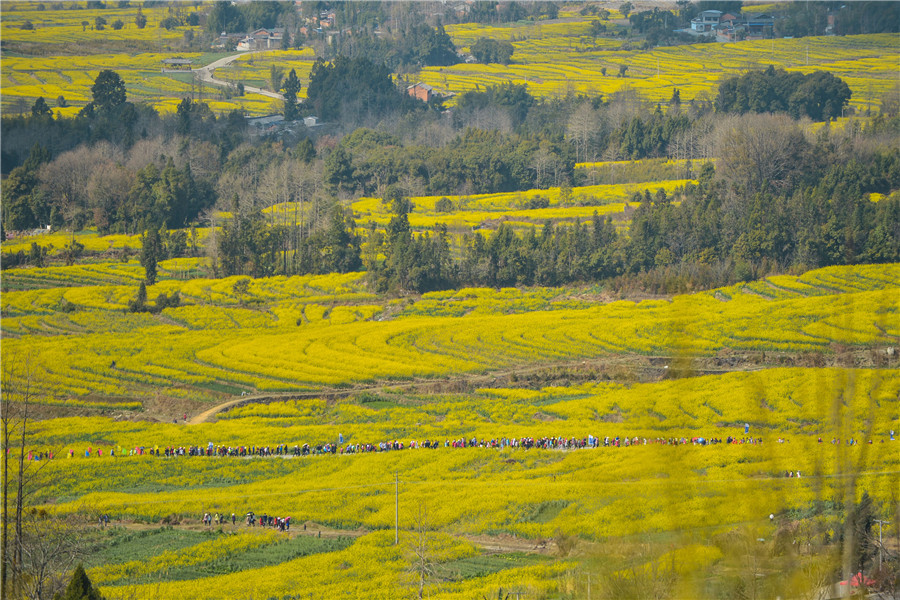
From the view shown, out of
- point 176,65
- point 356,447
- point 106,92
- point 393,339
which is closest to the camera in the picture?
point 356,447

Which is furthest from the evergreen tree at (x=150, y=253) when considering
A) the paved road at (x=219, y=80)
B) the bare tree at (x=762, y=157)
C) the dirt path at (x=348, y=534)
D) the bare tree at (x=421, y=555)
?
the paved road at (x=219, y=80)

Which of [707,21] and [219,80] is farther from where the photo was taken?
[707,21]

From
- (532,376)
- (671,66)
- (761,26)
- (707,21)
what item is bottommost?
(532,376)

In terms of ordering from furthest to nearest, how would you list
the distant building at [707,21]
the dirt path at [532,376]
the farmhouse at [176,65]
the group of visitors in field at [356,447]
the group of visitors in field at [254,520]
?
the distant building at [707,21], the farmhouse at [176,65], the dirt path at [532,376], the group of visitors in field at [356,447], the group of visitors in field at [254,520]

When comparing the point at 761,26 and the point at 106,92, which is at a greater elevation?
the point at 761,26

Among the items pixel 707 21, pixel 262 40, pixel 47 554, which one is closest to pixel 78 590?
pixel 47 554

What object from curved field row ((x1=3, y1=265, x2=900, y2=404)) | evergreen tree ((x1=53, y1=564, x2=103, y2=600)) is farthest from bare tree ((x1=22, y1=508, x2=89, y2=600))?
curved field row ((x1=3, y1=265, x2=900, y2=404))

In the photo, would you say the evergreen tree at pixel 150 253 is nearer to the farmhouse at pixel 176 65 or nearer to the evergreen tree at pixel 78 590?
the evergreen tree at pixel 78 590

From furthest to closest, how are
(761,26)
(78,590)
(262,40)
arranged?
(262,40) < (761,26) < (78,590)

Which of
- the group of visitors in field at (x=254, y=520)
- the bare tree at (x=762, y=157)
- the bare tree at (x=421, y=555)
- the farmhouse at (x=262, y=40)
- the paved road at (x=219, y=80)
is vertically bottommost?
the group of visitors in field at (x=254, y=520)

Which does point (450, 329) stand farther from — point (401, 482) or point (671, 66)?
point (671, 66)

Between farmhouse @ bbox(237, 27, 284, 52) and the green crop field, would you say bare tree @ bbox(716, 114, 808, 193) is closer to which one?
the green crop field
